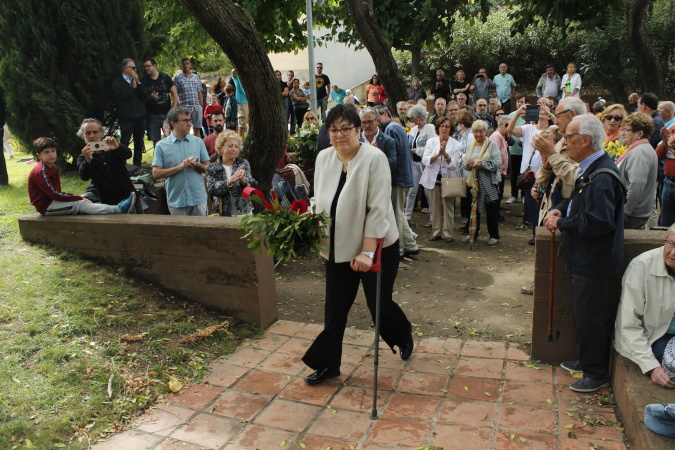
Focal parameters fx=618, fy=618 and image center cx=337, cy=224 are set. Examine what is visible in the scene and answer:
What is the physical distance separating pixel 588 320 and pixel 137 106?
9.00 metres

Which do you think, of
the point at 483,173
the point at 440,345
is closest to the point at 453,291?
the point at 440,345

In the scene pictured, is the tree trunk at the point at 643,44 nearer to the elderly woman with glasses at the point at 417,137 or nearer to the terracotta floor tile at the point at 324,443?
the elderly woman with glasses at the point at 417,137

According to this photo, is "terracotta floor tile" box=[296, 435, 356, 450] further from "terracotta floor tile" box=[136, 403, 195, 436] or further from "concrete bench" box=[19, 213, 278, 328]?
"concrete bench" box=[19, 213, 278, 328]

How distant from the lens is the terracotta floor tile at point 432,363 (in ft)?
16.9

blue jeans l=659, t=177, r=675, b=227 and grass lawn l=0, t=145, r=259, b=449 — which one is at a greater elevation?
blue jeans l=659, t=177, r=675, b=227

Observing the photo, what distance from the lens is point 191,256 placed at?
6172 millimetres

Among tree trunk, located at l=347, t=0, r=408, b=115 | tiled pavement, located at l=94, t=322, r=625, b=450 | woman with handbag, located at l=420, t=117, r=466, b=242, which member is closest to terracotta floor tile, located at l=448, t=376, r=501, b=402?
tiled pavement, located at l=94, t=322, r=625, b=450

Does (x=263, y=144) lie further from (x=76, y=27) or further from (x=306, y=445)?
(x=76, y=27)

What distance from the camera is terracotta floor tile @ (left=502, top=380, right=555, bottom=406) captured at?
4.57 meters

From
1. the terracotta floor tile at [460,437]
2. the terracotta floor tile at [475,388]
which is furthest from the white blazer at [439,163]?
the terracotta floor tile at [460,437]

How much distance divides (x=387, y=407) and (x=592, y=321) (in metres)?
1.65

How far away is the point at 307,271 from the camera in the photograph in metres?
8.10

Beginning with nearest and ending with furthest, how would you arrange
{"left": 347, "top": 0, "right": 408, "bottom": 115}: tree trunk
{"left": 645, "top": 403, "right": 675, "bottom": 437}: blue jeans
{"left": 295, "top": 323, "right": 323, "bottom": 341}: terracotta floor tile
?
{"left": 645, "top": 403, "right": 675, "bottom": 437}: blue jeans → {"left": 295, "top": 323, "right": 323, "bottom": 341}: terracotta floor tile → {"left": 347, "top": 0, "right": 408, "bottom": 115}: tree trunk

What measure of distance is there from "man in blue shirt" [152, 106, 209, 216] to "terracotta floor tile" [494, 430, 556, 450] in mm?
4518
